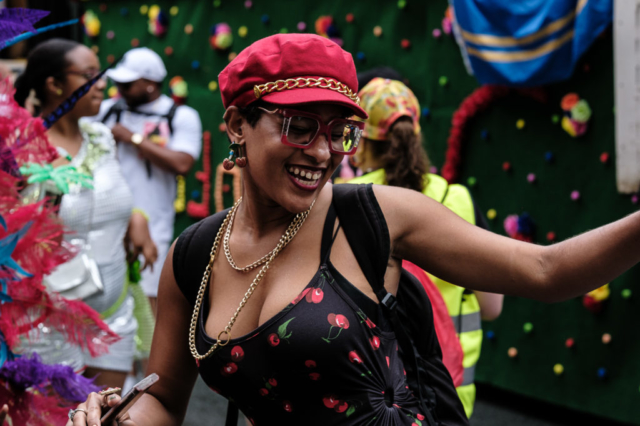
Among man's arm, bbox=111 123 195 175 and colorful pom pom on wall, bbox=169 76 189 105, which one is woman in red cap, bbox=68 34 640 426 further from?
colorful pom pom on wall, bbox=169 76 189 105

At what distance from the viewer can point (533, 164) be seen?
206 inches

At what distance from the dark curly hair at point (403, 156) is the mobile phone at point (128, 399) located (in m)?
1.56

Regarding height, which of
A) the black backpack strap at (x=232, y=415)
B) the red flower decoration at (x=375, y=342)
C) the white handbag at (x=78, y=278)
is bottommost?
the white handbag at (x=78, y=278)

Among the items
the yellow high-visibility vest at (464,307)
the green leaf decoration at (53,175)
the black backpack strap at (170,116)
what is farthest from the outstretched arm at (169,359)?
the black backpack strap at (170,116)

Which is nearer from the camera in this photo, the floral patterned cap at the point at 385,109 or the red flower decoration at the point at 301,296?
the red flower decoration at the point at 301,296

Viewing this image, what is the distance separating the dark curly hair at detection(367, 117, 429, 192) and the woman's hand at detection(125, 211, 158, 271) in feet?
5.12

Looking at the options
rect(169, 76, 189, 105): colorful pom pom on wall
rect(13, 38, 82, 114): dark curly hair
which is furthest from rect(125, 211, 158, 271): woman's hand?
rect(169, 76, 189, 105): colorful pom pom on wall

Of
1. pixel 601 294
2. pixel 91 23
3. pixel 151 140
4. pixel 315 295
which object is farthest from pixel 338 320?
pixel 91 23

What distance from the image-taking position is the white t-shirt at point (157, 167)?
5832mm

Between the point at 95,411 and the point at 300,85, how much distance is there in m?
0.86

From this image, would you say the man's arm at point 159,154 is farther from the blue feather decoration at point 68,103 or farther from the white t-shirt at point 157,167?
the blue feather decoration at point 68,103

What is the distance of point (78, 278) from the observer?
361cm

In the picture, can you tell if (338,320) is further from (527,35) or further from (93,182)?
(527,35)

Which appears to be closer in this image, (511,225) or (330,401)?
(330,401)
